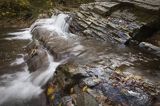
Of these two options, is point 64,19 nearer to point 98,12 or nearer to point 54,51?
point 98,12

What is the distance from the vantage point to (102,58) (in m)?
8.41

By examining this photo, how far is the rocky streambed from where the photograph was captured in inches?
247

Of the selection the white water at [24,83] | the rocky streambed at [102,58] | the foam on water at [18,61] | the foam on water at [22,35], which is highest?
the rocky streambed at [102,58]

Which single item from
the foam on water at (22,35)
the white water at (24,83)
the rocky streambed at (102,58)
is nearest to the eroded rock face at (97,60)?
the rocky streambed at (102,58)

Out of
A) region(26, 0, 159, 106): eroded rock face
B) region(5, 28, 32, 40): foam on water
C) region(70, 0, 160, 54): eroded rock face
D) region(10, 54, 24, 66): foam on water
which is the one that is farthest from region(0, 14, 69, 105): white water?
region(5, 28, 32, 40): foam on water

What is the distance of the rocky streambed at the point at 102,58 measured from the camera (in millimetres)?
6262

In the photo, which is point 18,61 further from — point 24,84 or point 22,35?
point 22,35

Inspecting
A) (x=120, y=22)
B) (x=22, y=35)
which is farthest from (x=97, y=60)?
(x=22, y=35)

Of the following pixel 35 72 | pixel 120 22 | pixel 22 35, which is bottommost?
pixel 22 35

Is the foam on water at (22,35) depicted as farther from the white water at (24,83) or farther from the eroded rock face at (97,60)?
the white water at (24,83)

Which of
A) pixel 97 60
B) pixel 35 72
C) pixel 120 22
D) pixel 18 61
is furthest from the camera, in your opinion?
pixel 120 22

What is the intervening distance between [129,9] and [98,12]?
164cm

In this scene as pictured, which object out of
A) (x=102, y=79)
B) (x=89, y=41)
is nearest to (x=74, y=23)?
(x=89, y=41)

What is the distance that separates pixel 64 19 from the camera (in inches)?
582
